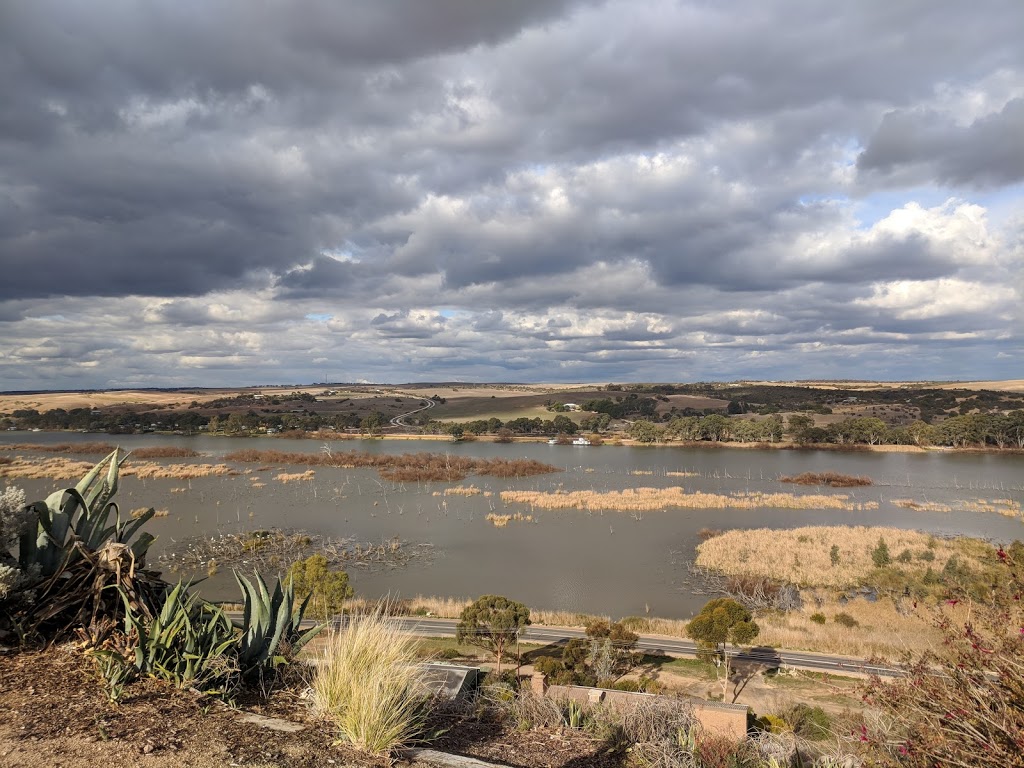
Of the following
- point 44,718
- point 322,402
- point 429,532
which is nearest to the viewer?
point 44,718

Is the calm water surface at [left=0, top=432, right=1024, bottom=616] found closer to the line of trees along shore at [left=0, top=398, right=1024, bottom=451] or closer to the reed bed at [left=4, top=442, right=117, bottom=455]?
the line of trees along shore at [left=0, top=398, right=1024, bottom=451]

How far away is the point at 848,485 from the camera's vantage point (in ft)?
179

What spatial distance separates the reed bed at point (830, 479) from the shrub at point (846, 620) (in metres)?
33.3

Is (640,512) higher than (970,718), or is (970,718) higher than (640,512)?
(970,718)

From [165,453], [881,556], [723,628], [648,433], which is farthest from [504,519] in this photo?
[648,433]

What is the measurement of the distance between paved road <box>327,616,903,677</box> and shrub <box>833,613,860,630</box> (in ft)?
13.6

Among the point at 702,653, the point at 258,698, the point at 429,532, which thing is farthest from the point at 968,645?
the point at 429,532

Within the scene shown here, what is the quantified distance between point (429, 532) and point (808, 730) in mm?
27303

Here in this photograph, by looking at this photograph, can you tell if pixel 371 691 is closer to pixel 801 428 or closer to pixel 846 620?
pixel 846 620

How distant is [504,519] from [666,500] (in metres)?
13.0

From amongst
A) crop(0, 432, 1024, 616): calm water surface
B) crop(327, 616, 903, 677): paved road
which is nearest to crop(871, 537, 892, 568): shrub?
crop(0, 432, 1024, 616): calm water surface

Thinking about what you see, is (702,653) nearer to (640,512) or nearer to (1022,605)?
(1022,605)

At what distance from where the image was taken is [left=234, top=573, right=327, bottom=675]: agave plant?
15.7 feet

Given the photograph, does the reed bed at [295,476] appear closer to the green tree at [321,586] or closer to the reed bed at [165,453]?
the reed bed at [165,453]
